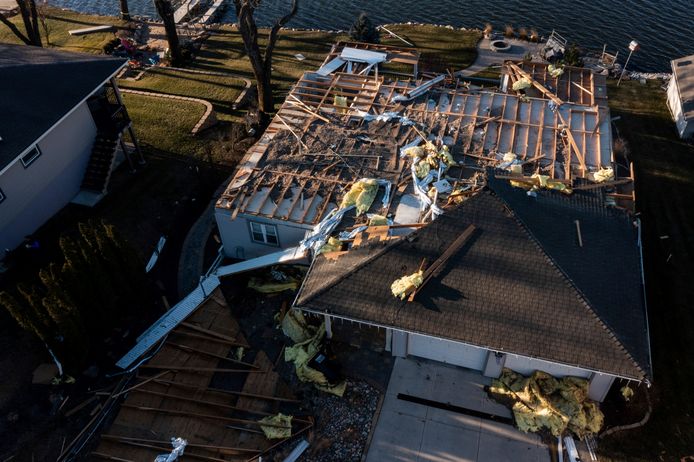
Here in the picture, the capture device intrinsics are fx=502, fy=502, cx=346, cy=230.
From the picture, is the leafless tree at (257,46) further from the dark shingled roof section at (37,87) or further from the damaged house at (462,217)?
the dark shingled roof section at (37,87)

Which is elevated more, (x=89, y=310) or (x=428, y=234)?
(x=428, y=234)

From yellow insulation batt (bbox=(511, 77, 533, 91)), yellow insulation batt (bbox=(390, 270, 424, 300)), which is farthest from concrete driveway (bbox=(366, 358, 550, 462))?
yellow insulation batt (bbox=(511, 77, 533, 91))

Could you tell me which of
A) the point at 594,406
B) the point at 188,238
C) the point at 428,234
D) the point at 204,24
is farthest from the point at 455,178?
the point at 204,24

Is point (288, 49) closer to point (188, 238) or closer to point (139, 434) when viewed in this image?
point (188, 238)

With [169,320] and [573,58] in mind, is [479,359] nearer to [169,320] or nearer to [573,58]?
[169,320]

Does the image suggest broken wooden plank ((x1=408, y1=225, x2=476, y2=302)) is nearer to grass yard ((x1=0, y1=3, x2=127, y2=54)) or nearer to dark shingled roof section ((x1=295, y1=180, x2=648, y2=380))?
dark shingled roof section ((x1=295, y1=180, x2=648, y2=380))

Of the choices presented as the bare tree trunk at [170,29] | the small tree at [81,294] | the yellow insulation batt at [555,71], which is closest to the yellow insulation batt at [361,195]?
the small tree at [81,294]

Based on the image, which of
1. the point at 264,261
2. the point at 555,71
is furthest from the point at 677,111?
the point at 264,261

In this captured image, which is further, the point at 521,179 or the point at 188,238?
the point at 188,238
